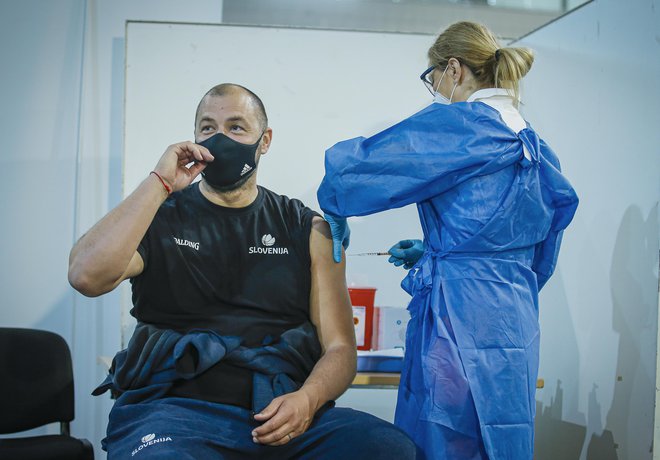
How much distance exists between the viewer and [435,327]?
6.15 feet

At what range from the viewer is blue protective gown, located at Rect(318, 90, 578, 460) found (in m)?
1.81

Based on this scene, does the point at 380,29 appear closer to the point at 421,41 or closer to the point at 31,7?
the point at 421,41

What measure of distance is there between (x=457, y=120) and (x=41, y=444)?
5.60 feet

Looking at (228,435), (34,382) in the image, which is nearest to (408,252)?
(228,435)

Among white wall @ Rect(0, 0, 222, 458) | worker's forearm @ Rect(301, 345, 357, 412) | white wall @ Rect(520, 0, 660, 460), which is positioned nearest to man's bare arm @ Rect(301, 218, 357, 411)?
worker's forearm @ Rect(301, 345, 357, 412)

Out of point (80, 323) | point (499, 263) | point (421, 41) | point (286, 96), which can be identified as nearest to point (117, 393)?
point (499, 263)

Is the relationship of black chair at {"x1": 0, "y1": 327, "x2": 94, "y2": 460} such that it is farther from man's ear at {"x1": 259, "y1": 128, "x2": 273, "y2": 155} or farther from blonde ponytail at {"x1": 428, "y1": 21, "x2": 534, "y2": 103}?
→ blonde ponytail at {"x1": 428, "y1": 21, "x2": 534, "y2": 103}

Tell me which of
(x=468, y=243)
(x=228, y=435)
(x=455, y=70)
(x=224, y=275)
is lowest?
(x=228, y=435)

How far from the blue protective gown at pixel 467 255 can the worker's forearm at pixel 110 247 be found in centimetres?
52

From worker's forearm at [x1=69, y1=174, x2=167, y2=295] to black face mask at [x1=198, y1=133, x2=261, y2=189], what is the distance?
0.91ft

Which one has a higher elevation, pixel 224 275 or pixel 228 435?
pixel 224 275

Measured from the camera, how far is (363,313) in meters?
2.64

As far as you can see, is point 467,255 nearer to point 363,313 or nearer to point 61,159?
point 363,313

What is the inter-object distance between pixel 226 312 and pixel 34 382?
1.03 meters
